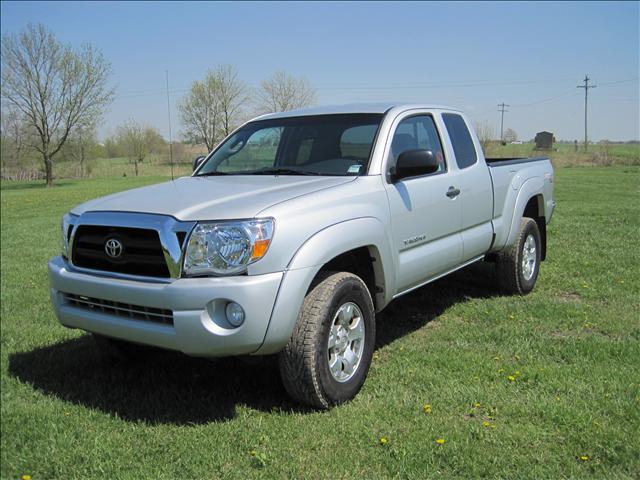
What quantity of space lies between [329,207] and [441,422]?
1.46 metres

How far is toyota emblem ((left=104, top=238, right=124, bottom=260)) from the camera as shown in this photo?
11.5 ft

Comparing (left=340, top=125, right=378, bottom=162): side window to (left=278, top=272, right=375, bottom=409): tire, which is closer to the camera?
(left=278, top=272, right=375, bottom=409): tire

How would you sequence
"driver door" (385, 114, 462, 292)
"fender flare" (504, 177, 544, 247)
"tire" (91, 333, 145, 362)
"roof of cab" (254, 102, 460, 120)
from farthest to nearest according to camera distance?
"fender flare" (504, 177, 544, 247)
"roof of cab" (254, 102, 460, 120)
"tire" (91, 333, 145, 362)
"driver door" (385, 114, 462, 292)

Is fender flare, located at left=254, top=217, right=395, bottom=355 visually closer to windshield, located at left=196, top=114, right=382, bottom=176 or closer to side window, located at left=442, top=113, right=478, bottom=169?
windshield, located at left=196, top=114, right=382, bottom=176

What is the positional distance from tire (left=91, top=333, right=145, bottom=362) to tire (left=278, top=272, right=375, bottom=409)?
174 centimetres

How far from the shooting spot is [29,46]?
133 feet

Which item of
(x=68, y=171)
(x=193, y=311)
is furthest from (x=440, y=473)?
(x=68, y=171)

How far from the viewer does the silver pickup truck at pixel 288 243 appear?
10.7ft

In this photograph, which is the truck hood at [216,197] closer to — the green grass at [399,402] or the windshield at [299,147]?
the windshield at [299,147]

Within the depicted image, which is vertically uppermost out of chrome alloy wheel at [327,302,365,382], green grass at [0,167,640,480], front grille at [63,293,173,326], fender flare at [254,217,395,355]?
fender flare at [254,217,395,355]

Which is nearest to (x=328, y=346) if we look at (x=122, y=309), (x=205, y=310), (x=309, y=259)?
(x=309, y=259)

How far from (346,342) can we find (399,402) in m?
0.50

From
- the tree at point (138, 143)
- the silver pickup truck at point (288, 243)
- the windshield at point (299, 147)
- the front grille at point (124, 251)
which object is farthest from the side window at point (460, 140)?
the tree at point (138, 143)

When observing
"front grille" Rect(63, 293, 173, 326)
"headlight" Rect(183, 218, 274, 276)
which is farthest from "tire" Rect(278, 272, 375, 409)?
"front grille" Rect(63, 293, 173, 326)
